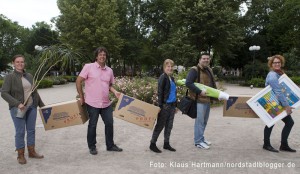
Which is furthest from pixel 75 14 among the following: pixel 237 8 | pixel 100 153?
pixel 100 153

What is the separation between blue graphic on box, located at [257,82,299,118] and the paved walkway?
783 millimetres

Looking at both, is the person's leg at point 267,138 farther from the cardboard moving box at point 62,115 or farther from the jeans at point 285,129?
the cardboard moving box at point 62,115

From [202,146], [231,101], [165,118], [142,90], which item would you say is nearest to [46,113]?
[165,118]

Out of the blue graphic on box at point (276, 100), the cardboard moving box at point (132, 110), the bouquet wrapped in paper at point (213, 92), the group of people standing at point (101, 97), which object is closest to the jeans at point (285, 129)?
the group of people standing at point (101, 97)

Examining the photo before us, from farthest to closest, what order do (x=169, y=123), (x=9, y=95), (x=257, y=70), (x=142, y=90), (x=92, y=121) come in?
(x=257, y=70), (x=142, y=90), (x=169, y=123), (x=92, y=121), (x=9, y=95)

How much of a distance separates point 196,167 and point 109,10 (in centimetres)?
3073

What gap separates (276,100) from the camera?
5207 millimetres

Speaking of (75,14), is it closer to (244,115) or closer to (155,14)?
(155,14)

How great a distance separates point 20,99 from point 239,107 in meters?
3.81

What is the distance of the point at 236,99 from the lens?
18.2ft

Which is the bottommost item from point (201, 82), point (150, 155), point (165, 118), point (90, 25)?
point (150, 155)

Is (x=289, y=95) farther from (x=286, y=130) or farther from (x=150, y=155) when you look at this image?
(x=150, y=155)

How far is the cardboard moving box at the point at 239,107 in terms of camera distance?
5508 millimetres

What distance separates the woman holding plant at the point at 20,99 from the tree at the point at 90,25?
2624 centimetres
